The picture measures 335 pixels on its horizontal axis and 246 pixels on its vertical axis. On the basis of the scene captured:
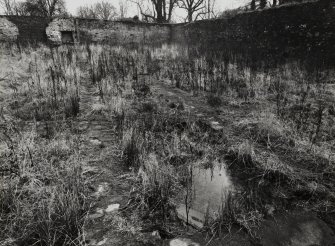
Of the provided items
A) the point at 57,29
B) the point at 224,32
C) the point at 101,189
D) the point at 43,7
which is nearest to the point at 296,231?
the point at 101,189

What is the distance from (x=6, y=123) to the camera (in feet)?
12.0

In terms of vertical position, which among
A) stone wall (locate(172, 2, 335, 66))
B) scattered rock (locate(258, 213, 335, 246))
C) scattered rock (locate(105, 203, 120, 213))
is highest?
stone wall (locate(172, 2, 335, 66))

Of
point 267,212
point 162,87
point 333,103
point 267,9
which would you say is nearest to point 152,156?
point 267,212

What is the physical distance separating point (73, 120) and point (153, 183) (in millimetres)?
2380

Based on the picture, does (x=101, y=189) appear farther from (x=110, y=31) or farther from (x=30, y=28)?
(x=110, y=31)

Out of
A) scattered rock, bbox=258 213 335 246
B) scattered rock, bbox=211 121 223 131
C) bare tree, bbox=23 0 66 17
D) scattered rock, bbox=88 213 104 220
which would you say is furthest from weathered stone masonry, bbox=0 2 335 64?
bare tree, bbox=23 0 66 17

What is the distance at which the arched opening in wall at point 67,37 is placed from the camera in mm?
13375

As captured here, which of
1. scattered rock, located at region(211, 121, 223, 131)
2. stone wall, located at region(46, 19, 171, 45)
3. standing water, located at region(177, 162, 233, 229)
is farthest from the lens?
stone wall, located at region(46, 19, 171, 45)

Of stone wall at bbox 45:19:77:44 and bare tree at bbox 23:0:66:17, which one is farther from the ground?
bare tree at bbox 23:0:66:17

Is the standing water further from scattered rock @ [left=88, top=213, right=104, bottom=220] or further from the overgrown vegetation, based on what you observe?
scattered rock @ [left=88, top=213, right=104, bottom=220]

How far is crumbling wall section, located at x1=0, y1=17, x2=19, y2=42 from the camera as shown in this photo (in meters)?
11.6

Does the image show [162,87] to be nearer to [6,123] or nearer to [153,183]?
[6,123]

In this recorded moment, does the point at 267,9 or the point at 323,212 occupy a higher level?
the point at 267,9

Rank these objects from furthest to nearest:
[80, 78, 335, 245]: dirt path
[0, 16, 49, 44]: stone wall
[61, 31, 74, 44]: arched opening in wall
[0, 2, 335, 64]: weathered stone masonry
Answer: [61, 31, 74, 44]: arched opening in wall < [0, 16, 49, 44]: stone wall < [0, 2, 335, 64]: weathered stone masonry < [80, 78, 335, 245]: dirt path
